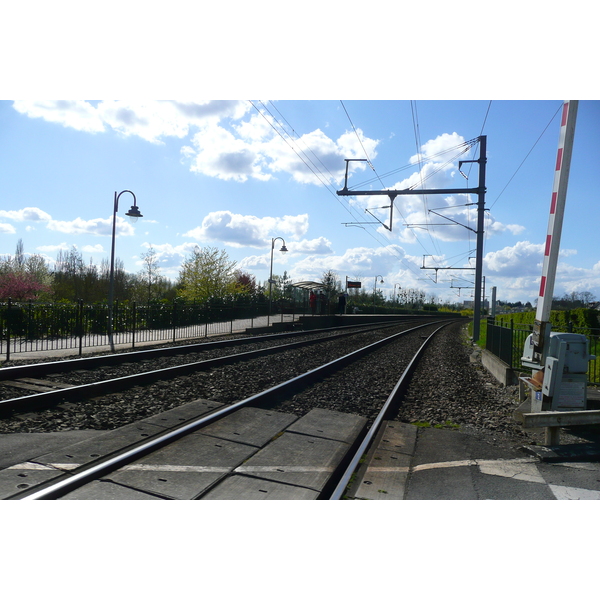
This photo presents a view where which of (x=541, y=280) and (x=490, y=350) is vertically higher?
(x=541, y=280)

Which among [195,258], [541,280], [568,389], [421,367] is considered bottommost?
[421,367]

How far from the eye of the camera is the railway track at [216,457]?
3938 millimetres

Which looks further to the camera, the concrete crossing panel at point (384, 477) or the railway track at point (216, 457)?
the concrete crossing panel at point (384, 477)

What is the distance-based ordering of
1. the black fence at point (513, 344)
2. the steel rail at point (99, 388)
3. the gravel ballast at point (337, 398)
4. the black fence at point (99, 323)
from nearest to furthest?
the gravel ballast at point (337, 398) < the steel rail at point (99, 388) < the black fence at point (513, 344) < the black fence at point (99, 323)

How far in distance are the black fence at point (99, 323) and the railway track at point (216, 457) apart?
7.80 metres

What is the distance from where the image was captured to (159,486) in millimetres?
3969

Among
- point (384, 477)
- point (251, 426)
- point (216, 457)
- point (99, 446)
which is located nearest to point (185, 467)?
point (216, 457)

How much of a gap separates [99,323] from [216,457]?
15256mm

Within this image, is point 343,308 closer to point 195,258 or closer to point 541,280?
point 195,258

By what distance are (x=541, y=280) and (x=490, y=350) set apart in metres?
8.10

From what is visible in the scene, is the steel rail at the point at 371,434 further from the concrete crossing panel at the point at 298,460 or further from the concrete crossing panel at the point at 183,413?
the concrete crossing panel at the point at 183,413

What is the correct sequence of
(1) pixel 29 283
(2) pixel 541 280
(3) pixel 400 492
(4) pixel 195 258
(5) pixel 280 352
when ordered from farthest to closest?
(4) pixel 195 258 → (1) pixel 29 283 → (5) pixel 280 352 → (2) pixel 541 280 → (3) pixel 400 492

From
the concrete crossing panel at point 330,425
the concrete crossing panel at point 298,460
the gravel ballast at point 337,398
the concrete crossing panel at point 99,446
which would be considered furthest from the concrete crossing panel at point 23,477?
the concrete crossing panel at point 330,425
